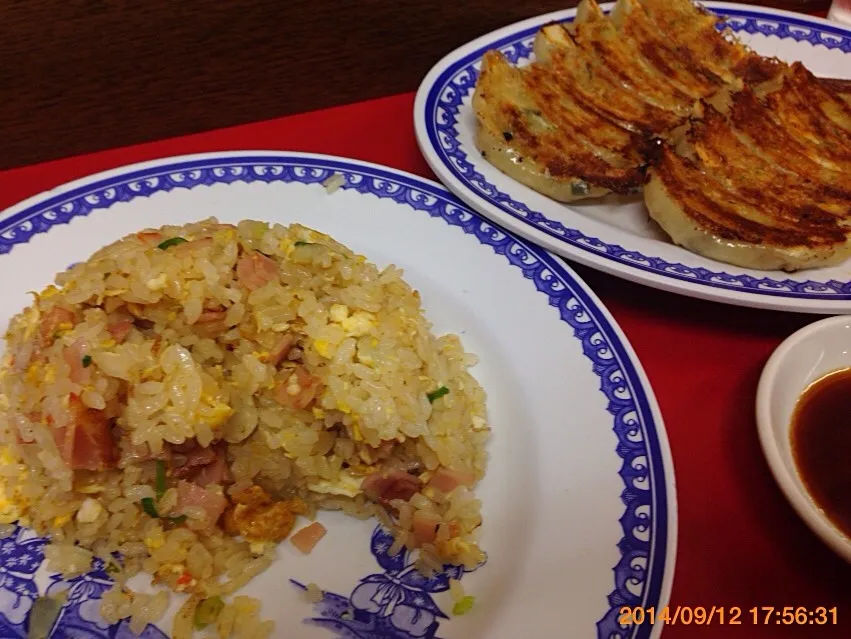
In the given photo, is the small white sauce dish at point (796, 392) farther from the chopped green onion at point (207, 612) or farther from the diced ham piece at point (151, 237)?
the diced ham piece at point (151, 237)

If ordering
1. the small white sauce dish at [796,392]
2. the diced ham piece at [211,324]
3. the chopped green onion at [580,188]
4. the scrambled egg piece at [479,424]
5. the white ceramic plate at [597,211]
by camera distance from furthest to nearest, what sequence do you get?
the chopped green onion at [580,188] → the white ceramic plate at [597,211] → the scrambled egg piece at [479,424] → the diced ham piece at [211,324] → the small white sauce dish at [796,392]

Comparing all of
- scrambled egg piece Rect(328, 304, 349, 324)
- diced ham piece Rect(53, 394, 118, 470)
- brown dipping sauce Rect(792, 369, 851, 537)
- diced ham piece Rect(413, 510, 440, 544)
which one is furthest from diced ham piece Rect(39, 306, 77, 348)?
brown dipping sauce Rect(792, 369, 851, 537)

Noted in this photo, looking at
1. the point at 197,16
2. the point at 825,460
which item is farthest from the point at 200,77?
the point at 825,460

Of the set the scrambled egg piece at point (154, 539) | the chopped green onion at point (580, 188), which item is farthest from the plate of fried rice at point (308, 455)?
the chopped green onion at point (580, 188)

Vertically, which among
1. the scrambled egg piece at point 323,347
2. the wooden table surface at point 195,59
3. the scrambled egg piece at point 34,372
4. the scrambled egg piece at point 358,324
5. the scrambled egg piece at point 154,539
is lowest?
the scrambled egg piece at point 154,539

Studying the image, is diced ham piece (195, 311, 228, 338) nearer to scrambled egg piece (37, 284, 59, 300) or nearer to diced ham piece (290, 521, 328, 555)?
scrambled egg piece (37, 284, 59, 300)

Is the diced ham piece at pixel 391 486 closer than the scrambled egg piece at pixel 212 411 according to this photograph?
No

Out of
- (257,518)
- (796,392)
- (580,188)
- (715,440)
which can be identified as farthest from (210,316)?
(796,392)

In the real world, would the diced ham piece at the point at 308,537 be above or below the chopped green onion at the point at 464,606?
below

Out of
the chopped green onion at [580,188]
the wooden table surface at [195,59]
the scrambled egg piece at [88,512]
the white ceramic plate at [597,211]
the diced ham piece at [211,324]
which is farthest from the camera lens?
the wooden table surface at [195,59]
